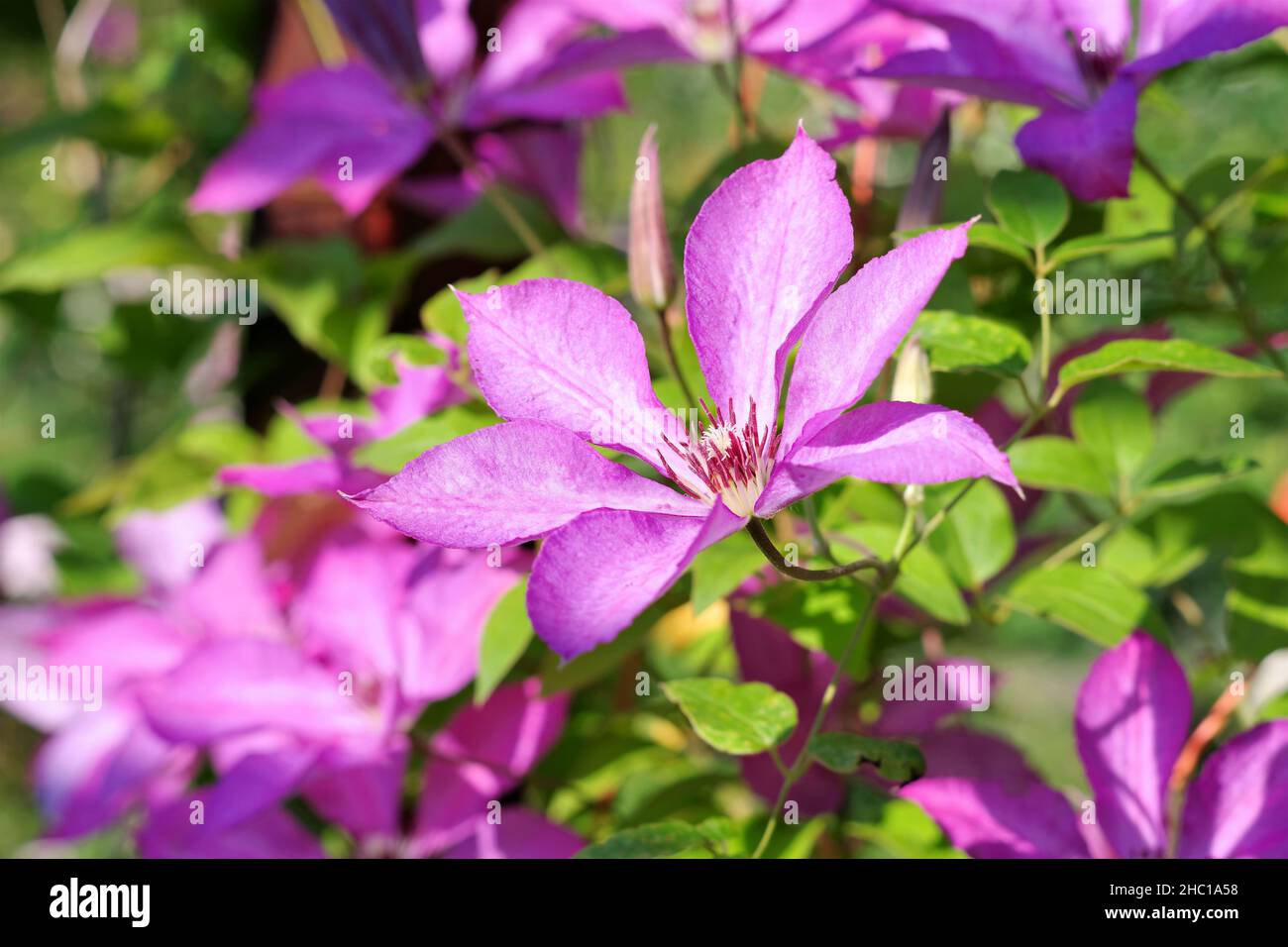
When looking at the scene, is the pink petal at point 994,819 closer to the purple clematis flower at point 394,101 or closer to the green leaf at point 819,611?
the green leaf at point 819,611

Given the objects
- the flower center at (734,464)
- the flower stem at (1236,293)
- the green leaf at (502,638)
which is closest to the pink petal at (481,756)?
the green leaf at (502,638)

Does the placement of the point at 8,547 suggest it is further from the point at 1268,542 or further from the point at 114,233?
the point at 1268,542

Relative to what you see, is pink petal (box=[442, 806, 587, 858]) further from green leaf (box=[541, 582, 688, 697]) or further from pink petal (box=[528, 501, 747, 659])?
pink petal (box=[528, 501, 747, 659])

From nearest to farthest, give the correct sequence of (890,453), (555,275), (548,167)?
(890,453), (555,275), (548,167)

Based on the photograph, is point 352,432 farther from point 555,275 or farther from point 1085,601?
point 1085,601

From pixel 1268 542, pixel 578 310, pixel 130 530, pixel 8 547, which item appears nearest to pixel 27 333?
pixel 8 547

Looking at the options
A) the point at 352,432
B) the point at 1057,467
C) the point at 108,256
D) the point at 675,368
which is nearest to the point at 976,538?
the point at 1057,467

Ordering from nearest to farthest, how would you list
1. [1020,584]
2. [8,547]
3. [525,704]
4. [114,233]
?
[1020,584], [525,704], [114,233], [8,547]
